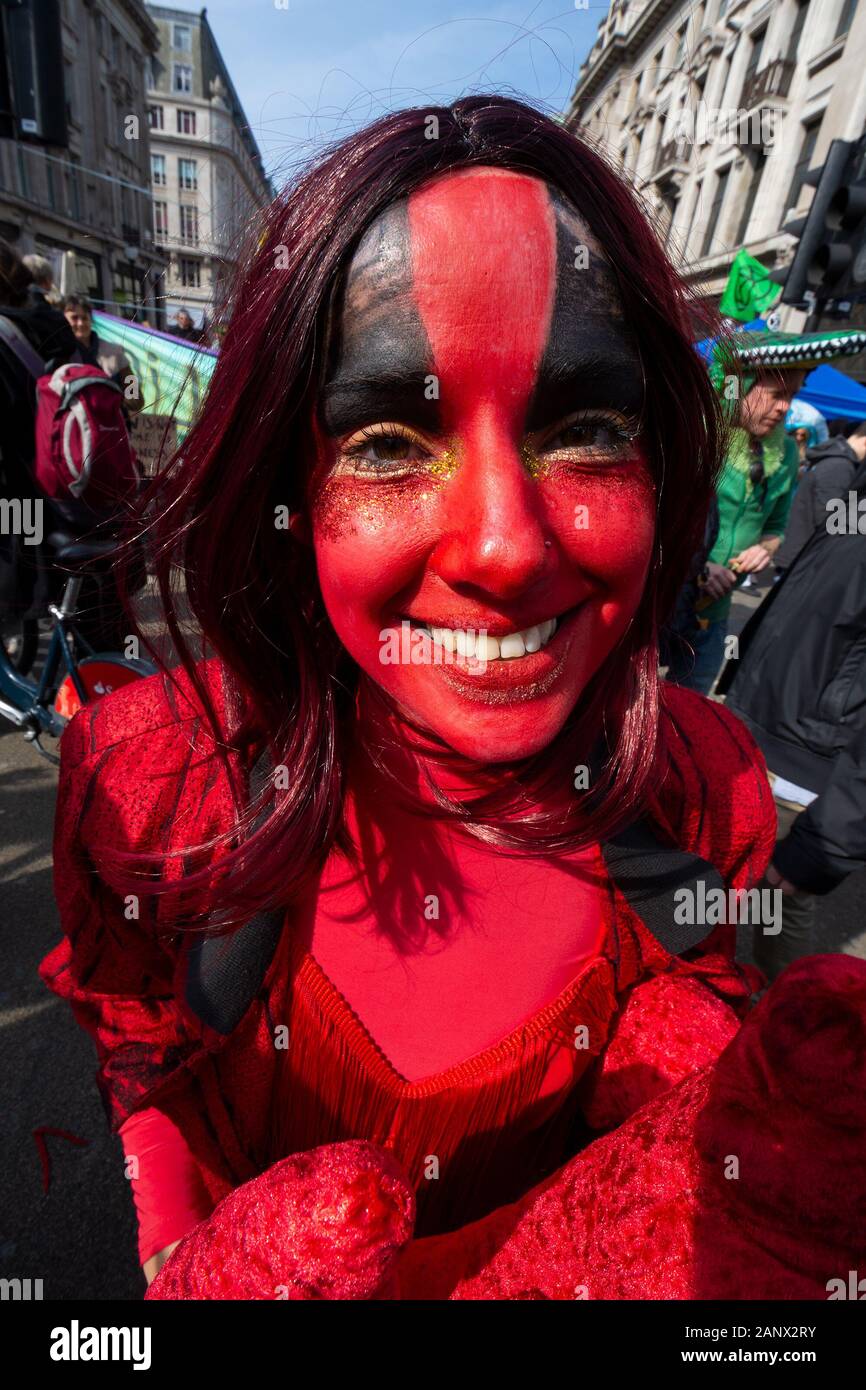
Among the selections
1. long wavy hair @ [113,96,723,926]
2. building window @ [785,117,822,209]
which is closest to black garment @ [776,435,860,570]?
long wavy hair @ [113,96,723,926]

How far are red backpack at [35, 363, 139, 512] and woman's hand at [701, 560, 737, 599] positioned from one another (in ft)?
8.50

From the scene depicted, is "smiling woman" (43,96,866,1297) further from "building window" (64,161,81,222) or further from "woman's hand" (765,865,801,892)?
"building window" (64,161,81,222)

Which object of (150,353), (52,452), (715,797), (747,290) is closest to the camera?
(715,797)

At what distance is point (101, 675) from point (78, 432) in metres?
1.06

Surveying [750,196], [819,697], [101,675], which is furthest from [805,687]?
[750,196]

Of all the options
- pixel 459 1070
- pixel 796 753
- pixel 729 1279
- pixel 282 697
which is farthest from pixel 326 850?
pixel 796 753

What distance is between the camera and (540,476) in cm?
76

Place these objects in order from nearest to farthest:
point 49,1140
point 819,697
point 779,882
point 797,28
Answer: point 49,1140 → point 779,882 → point 819,697 → point 797,28

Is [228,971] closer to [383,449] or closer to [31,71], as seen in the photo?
[383,449]

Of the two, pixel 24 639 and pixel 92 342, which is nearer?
pixel 24 639

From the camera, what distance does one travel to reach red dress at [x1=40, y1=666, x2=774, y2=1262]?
0.97 m

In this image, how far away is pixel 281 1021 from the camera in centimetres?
100

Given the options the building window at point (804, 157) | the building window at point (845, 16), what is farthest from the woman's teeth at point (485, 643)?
the building window at point (845, 16)

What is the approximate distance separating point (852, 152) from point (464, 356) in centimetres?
594
